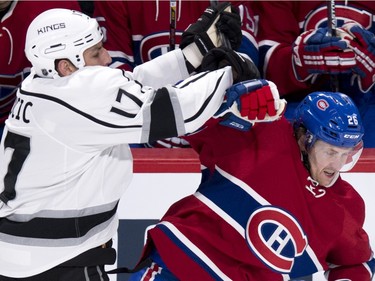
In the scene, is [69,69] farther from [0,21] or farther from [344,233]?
[0,21]

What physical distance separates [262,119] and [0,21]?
4.67 feet

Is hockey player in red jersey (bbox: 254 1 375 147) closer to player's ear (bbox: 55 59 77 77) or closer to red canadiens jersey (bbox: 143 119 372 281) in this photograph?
red canadiens jersey (bbox: 143 119 372 281)

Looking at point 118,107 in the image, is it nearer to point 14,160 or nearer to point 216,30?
point 14,160

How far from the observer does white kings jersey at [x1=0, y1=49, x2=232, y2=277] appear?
2.54 metres

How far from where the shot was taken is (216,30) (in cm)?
289

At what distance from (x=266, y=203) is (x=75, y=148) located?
1.61ft

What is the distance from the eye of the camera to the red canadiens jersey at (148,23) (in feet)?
12.0

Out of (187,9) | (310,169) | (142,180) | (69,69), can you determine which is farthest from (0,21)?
(310,169)

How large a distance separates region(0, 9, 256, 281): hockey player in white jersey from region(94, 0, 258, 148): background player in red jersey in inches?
38.2

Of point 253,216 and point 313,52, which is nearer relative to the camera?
point 253,216

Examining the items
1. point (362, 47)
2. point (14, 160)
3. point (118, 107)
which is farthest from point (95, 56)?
point (362, 47)

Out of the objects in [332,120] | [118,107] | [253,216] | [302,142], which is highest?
[118,107]

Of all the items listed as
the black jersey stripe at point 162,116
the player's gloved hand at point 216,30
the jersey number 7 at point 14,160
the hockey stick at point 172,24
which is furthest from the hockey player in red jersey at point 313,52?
the jersey number 7 at point 14,160

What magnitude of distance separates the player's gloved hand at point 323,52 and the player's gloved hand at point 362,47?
0.03 meters
